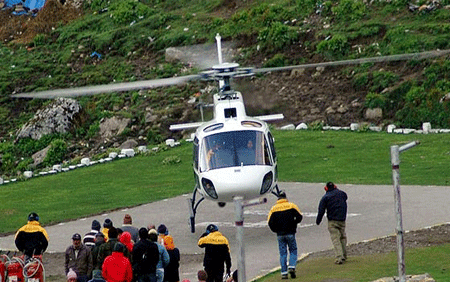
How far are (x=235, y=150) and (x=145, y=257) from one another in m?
6.83

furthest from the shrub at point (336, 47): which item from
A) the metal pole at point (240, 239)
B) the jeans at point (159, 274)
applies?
the metal pole at point (240, 239)

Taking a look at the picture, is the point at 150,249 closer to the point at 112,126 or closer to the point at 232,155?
the point at 232,155

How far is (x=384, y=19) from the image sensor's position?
50.2 meters

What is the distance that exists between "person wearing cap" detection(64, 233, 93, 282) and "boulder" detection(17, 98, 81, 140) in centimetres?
2810

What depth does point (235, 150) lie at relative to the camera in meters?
27.6

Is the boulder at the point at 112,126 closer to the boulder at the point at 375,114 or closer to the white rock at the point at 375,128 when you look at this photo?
the boulder at the point at 375,114

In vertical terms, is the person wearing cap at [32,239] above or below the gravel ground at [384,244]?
above

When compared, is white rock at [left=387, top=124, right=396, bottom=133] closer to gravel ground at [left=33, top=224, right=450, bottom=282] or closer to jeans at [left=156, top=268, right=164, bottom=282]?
gravel ground at [left=33, top=224, right=450, bottom=282]

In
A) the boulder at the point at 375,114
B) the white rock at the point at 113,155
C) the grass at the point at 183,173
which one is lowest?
the grass at the point at 183,173

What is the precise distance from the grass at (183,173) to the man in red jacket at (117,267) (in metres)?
13.0

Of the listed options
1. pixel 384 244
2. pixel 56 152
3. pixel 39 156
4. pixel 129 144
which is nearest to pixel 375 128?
pixel 129 144

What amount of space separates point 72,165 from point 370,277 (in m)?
23.2

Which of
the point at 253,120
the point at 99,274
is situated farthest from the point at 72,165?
the point at 99,274

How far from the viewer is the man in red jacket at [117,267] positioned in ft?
65.9
